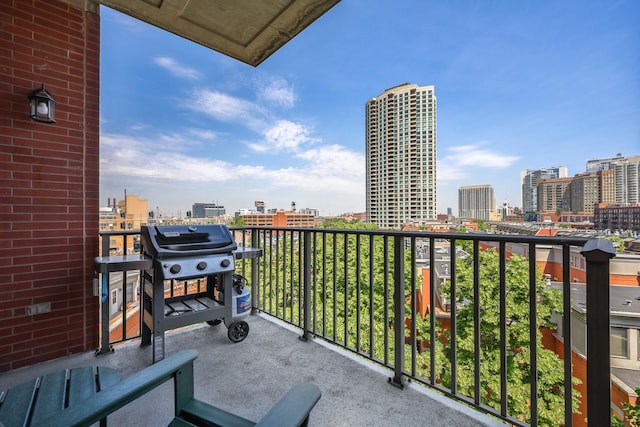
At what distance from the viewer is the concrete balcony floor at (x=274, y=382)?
5.38 feet

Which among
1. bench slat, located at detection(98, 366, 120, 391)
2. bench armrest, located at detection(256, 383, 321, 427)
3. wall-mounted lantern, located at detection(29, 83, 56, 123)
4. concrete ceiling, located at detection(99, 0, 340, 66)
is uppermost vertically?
concrete ceiling, located at detection(99, 0, 340, 66)

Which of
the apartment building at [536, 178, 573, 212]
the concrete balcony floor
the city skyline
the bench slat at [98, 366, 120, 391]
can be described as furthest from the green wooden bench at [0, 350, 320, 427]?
the apartment building at [536, 178, 573, 212]

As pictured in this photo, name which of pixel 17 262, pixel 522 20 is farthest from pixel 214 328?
pixel 522 20

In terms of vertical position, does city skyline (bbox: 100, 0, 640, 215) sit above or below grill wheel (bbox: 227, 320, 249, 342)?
above

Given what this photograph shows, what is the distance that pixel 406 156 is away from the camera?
24391 mm

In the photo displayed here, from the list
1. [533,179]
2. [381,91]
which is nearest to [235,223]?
[533,179]

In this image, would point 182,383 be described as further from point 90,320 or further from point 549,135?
point 549,135

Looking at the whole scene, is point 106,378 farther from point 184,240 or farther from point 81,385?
point 184,240

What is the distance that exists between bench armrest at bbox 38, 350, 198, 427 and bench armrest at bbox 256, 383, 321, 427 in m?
0.38

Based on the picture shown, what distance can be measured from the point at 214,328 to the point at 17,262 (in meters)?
1.67

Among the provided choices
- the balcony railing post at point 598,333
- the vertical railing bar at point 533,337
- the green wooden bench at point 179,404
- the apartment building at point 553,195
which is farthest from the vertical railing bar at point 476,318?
the apartment building at point 553,195

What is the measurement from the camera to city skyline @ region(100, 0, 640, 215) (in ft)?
41.2

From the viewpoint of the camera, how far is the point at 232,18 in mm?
2410

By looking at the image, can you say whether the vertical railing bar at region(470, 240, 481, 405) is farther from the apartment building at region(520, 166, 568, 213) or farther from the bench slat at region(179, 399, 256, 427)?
the apartment building at region(520, 166, 568, 213)
